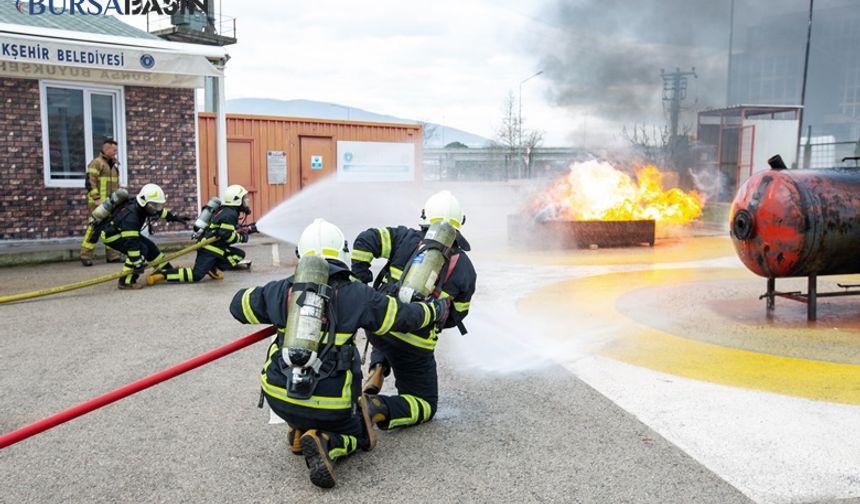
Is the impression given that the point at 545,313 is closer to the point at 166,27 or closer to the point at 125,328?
the point at 125,328

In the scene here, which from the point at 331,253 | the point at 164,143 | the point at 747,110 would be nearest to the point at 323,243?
the point at 331,253

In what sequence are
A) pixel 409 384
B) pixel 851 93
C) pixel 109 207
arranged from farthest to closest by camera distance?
1. pixel 851 93
2. pixel 109 207
3. pixel 409 384

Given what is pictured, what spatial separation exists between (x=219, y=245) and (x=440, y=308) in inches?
241

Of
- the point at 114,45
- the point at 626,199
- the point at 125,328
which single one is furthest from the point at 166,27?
the point at 125,328

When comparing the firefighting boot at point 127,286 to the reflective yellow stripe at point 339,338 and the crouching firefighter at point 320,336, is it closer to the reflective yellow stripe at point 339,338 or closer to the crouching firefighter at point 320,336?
the crouching firefighter at point 320,336

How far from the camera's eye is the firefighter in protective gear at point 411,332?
4.12 m

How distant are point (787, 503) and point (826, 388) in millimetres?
2044

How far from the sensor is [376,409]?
4.02 m

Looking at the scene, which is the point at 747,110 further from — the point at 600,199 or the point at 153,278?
A: the point at 153,278

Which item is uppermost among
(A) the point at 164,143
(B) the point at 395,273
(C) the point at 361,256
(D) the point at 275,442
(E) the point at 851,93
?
(E) the point at 851,93

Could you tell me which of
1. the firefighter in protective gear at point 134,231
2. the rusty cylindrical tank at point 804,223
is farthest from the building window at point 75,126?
the rusty cylindrical tank at point 804,223

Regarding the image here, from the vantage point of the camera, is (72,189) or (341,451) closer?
(341,451)

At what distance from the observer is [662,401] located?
4.65m

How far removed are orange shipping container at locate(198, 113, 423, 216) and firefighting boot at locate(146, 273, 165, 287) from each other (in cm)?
588
